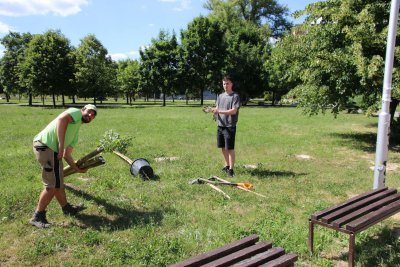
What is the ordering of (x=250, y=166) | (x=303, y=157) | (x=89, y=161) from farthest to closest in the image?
(x=303, y=157) < (x=250, y=166) < (x=89, y=161)

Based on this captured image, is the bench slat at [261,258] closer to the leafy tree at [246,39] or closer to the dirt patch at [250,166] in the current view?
the dirt patch at [250,166]

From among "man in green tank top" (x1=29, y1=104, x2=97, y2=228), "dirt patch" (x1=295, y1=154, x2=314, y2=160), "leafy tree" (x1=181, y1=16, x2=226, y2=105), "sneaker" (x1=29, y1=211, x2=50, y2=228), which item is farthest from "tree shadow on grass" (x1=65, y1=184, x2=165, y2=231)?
"leafy tree" (x1=181, y1=16, x2=226, y2=105)

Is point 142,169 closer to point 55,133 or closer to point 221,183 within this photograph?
point 221,183

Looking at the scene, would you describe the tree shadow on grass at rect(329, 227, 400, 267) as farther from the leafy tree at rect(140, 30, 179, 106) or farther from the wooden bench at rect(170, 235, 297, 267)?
the leafy tree at rect(140, 30, 179, 106)

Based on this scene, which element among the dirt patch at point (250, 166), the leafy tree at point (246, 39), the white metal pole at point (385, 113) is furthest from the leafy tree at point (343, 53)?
the leafy tree at point (246, 39)

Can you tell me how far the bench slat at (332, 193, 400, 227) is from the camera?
13.5 feet

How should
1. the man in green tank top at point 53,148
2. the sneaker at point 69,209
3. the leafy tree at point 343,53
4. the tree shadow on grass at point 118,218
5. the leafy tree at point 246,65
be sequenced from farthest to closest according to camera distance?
the leafy tree at point 246,65 < the leafy tree at point 343,53 < the sneaker at point 69,209 < the tree shadow on grass at point 118,218 < the man in green tank top at point 53,148

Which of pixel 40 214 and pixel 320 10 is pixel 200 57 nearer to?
pixel 320 10

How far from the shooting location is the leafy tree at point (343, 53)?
10594 mm

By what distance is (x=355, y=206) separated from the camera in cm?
455

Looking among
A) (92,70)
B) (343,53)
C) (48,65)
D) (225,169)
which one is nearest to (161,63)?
(92,70)

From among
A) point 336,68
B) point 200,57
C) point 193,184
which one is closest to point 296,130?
point 336,68

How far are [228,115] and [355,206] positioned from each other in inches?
154

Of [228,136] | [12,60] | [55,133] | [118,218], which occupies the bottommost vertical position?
[118,218]
